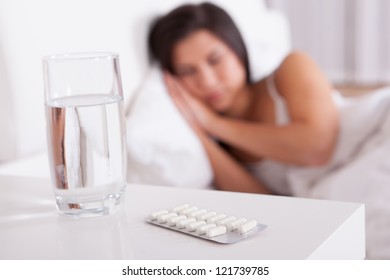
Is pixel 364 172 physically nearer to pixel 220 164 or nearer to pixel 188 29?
pixel 220 164

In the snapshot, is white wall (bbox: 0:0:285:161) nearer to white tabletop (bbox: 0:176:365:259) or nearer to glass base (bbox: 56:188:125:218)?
white tabletop (bbox: 0:176:365:259)

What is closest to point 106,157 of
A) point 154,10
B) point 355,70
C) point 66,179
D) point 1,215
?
point 66,179

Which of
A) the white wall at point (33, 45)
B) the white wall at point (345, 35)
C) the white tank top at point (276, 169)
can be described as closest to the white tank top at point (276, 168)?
the white tank top at point (276, 169)

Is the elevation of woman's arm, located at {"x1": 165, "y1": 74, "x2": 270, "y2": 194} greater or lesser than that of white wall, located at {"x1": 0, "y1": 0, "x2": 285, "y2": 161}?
lesser

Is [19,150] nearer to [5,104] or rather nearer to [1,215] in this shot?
[5,104]

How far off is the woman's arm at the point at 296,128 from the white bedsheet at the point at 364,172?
36mm

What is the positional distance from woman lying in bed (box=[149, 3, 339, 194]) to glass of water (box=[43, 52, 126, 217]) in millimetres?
930

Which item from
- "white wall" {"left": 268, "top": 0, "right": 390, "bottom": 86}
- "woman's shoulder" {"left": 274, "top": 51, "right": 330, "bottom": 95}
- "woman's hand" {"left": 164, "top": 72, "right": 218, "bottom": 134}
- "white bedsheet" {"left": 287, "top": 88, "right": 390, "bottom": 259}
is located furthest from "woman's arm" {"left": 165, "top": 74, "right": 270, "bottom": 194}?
"white wall" {"left": 268, "top": 0, "right": 390, "bottom": 86}

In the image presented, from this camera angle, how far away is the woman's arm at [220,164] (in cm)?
172

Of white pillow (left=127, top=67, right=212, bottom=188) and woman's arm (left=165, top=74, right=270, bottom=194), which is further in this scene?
woman's arm (left=165, top=74, right=270, bottom=194)

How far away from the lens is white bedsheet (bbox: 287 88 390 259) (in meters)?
1.46

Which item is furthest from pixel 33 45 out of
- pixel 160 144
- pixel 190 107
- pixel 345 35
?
pixel 345 35

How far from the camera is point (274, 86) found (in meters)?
1.88

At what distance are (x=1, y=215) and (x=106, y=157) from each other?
0.16 meters
